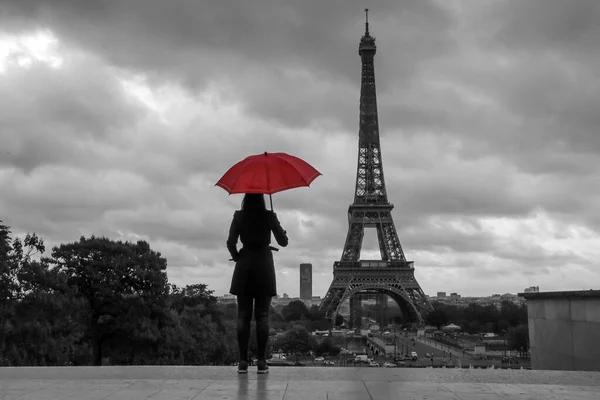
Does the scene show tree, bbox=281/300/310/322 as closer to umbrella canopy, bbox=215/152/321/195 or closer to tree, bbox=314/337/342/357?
tree, bbox=314/337/342/357

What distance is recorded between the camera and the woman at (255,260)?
Answer: 9.80 metres

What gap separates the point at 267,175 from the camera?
364 inches

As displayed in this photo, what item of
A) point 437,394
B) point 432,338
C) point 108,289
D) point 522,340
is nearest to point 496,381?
point 437,394

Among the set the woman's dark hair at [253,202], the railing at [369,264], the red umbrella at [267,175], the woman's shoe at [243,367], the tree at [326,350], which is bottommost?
the tree at [326,350]

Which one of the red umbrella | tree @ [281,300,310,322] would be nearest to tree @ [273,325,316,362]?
tree @ [281,300,310,322]

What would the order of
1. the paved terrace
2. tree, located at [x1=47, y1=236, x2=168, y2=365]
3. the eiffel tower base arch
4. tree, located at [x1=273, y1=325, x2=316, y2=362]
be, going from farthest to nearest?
the eiffel tower base arch → tree, located at [x1=273, y1=325, x2=316, y2=362] → tree, located at [x1=47, y1=236, x2=168, y2=365] → the paved terrace

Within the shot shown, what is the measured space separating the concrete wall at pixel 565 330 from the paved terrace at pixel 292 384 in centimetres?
279

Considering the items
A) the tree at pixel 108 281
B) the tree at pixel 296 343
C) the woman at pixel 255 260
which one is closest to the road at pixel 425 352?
the tree at pixel 296 343

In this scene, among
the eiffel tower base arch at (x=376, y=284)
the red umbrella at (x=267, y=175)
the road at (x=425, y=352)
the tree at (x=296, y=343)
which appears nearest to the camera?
the red umbrella at (x=267, y=175)

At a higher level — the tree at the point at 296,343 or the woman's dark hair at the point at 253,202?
the woman's dark hair at the point at 253,202

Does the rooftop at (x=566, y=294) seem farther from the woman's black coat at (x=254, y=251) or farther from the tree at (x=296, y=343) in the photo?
the tree at (x=296, y=343)

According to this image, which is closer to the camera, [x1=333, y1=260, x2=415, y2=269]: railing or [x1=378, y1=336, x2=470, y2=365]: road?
[x1=378, y1=336, x2=470, y2=365]: road

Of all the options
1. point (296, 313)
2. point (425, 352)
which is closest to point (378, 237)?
point (425, 352)

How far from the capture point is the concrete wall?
12.4 metres
